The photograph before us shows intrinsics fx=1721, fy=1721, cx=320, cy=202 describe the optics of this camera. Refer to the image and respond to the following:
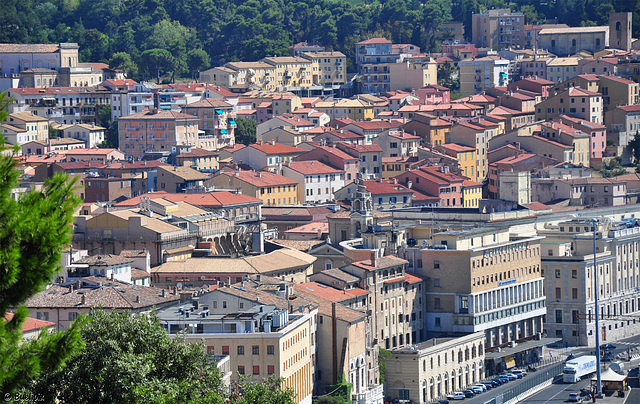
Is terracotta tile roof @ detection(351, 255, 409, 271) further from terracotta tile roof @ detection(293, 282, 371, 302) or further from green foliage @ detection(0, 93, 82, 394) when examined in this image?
green foliage @ detection(0, 93, 82, 394)

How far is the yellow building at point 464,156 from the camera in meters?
96.9

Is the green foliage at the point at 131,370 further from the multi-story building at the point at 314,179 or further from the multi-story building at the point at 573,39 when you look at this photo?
the multi-story building at the point at 573,39

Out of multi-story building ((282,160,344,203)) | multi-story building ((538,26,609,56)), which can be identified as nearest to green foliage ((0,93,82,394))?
multi-story building ((282,160,344,203))

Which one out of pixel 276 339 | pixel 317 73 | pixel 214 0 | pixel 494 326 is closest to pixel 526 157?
pixel 494 326

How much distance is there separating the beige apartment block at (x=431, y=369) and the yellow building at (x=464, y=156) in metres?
37.3

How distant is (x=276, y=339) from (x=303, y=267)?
51.6 feet

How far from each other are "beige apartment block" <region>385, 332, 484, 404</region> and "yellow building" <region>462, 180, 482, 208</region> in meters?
29.1

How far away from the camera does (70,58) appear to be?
126m

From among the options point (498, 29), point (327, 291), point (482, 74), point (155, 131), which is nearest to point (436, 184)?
point (155, 131)

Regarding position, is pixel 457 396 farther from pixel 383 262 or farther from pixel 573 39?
pixel 573 39

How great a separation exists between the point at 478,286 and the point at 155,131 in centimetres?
4598

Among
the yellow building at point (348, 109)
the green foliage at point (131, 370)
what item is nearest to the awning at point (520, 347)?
the green foliage at point (131, 370)

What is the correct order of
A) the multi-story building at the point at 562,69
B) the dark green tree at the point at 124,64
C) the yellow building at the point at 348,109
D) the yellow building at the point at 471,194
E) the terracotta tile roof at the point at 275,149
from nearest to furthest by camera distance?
the yellow building at the point at 471,194, the terracotta tile roof at the point at 275,149, the yellow building at the point at 348,109, the multi-story building at the point at 562,69, the dark green tree at the point at 124,64

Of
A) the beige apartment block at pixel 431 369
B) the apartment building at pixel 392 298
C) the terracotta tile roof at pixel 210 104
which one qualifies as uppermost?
the terracotta tile roof at pixel 210 104
